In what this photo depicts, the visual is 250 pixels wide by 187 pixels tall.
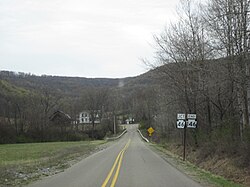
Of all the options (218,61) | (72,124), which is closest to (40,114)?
(72,124)

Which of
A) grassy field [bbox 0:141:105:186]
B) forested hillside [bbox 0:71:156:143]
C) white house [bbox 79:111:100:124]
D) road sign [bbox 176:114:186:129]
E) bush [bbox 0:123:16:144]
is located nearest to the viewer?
grassy field [bbox 0:141:105:186]

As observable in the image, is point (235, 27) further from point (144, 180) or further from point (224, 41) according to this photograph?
point (144, 180)

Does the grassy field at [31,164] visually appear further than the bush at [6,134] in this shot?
→ No

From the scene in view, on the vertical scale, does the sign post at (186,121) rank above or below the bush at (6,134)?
above

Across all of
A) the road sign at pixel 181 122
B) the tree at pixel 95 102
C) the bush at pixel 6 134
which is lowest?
the bush at pixel 6 134

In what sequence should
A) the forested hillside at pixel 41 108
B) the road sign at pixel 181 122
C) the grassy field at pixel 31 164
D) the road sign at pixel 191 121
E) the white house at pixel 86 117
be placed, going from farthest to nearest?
the white house at pixel 86 117, the forested hillside at pixel 41 108, the road sign at pixel 181 122, the road sign at pixel 191 121, the grassy field at pixel 31 164

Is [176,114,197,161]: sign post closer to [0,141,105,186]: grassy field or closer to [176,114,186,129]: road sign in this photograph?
[176,114,186,129]: road sign

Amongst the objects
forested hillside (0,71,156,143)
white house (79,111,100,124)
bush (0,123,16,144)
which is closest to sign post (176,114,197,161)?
forested hillside (0,71,156,143)

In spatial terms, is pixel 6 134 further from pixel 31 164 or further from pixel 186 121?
pixel 186 121

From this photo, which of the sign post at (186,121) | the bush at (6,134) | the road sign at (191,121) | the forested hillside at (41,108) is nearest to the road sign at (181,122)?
the sign post at (186,121)

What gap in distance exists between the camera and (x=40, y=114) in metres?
102

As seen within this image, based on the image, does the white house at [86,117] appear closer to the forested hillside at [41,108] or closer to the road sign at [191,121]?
the forested hillside at [41,108]

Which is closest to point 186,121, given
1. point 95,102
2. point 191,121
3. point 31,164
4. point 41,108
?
point 191,121

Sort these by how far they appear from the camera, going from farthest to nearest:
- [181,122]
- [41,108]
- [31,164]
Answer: [41,108]
[181,122]
[31,164]
